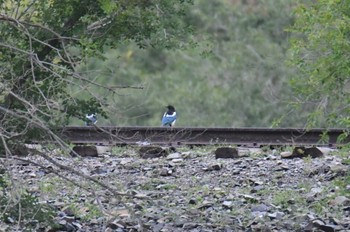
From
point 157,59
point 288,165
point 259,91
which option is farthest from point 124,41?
point 157,59

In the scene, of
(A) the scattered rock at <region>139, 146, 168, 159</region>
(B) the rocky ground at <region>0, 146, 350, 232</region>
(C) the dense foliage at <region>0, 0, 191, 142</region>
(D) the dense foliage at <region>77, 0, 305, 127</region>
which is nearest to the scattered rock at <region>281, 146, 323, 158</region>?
(B) the rocky ground at <region>0, 146, 350, 232</region>

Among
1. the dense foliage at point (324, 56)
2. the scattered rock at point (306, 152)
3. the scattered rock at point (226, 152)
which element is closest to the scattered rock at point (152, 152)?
the scattered rock at point (226, 152)

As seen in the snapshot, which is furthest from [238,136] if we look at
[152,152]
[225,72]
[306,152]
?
[225,72]

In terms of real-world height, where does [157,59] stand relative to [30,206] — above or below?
above

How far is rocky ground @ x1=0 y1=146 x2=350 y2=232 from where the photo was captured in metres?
11.1

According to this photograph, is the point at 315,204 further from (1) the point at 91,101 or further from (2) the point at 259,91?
(2) the point at 259,91

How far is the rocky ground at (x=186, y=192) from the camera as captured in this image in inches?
437

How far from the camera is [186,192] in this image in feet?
42.3

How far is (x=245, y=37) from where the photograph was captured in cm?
3975

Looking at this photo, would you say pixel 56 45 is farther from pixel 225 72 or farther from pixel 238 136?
pixel 225 72

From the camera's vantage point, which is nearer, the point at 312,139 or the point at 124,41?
the point at 124,41

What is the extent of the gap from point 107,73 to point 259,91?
25934 mm

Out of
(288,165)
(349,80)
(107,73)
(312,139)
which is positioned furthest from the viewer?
(312,139)

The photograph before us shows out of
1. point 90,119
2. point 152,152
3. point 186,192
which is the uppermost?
point 90,119
